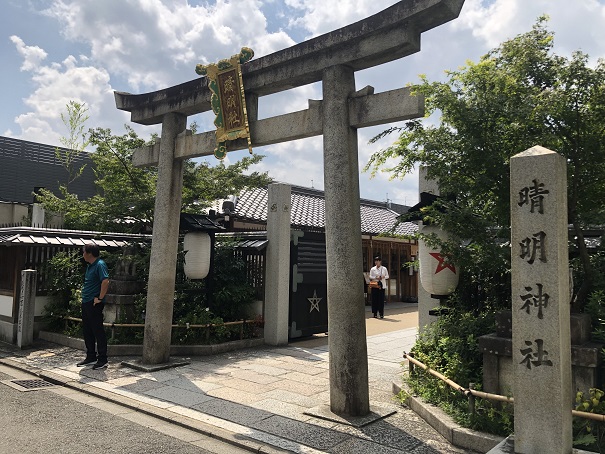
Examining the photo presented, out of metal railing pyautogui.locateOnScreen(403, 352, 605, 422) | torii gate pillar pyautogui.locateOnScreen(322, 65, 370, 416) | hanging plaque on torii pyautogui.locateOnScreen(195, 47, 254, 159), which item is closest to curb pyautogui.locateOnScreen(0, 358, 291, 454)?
torii gate pillar pyautogui.locateOnScreen(322, 65, 370, 416)

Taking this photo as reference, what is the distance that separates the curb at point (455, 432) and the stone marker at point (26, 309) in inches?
328

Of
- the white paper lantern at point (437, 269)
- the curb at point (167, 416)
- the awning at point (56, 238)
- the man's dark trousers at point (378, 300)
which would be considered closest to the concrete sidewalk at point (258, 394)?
the curb at point (167, 416)

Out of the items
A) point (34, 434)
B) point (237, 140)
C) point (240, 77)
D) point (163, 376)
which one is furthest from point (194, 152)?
point (34, 434)

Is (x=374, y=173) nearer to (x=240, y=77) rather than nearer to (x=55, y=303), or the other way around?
(x=240, y=77)

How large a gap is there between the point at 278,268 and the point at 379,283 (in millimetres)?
5610

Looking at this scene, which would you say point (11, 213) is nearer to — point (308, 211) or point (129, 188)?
point (129, 188)

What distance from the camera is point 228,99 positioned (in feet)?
24.1

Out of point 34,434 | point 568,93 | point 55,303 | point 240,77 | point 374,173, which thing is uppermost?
point 240,77

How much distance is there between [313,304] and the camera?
11516mm

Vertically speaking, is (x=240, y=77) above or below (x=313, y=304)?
above

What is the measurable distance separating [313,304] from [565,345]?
7.91 metres

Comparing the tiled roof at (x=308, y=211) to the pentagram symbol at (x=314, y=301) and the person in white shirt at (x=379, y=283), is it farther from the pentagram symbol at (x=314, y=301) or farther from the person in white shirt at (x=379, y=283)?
the pentagram symbol at (x=314, y=301)

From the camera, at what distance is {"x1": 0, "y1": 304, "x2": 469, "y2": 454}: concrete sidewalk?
4.91 metres

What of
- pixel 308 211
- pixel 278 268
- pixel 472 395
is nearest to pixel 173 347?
pixel 278 268
